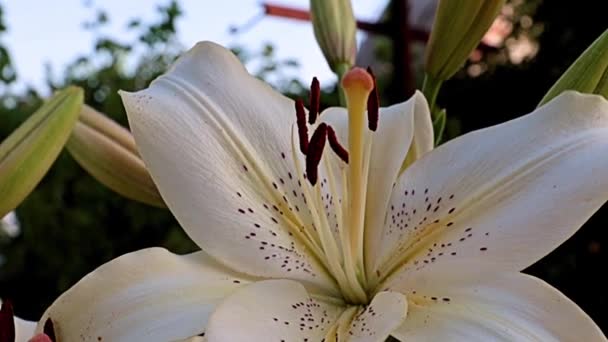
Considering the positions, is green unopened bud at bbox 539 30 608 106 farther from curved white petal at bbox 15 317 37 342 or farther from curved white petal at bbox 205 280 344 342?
curved white petal at bbox 15 317 37 342

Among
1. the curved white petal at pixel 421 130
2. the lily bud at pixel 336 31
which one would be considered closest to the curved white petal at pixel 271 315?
the curved white petal at pixel 421 130

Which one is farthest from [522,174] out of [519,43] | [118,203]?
[519,43]

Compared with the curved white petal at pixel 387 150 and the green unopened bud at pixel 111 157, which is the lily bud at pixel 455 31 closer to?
the curved white petal at pixel 387 150

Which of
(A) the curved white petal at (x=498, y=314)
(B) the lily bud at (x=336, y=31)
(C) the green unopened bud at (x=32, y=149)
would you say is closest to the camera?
(A) the curved white petal at (x=498, y=314)

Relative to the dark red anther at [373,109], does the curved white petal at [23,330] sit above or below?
below

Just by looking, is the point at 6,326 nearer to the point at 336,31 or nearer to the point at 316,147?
the point at 316,147

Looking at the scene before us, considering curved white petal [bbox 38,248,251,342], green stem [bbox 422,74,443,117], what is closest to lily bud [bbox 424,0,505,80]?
green stem [bbox 422,74,443,117]

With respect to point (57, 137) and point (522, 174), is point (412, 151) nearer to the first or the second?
point (522, 174)
